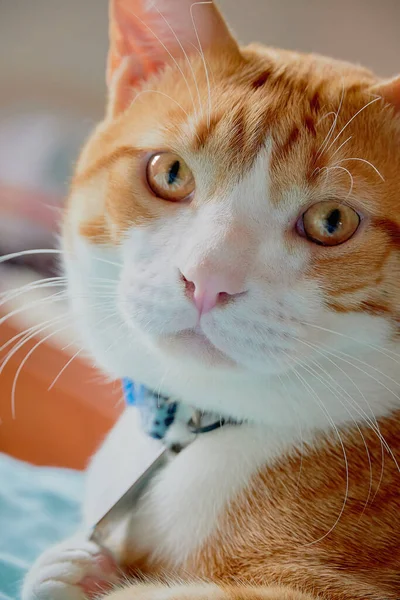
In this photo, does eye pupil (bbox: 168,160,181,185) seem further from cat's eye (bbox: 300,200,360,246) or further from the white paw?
the white paw

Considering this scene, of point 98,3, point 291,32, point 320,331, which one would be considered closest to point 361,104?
point 320,331

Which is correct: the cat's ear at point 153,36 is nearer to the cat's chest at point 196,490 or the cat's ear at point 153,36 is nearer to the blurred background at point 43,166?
the cat's chest at point 196,490

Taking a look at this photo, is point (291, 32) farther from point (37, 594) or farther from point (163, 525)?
point (37, 594)

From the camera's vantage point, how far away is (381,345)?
72 cm

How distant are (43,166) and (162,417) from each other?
1.08 meters

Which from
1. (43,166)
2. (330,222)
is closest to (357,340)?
(330,222)

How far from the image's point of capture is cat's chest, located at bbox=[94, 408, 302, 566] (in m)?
Result: 0.78

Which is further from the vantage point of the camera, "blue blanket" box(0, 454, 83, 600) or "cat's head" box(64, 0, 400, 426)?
"blue blanket" box(0, 454, 83, 600)

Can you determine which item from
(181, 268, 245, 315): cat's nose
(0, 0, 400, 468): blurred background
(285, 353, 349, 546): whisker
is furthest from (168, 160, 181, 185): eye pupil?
(0, 0, 400, 468): blurred background

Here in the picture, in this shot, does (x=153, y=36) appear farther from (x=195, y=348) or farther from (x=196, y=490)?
(x=196, y=490)

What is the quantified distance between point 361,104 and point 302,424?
398mm

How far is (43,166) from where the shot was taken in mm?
1710

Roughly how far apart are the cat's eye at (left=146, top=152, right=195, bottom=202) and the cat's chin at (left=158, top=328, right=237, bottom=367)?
0.17 meters

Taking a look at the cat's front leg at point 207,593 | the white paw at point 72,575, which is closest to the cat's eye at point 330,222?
the cat's front leg at point 207,593
